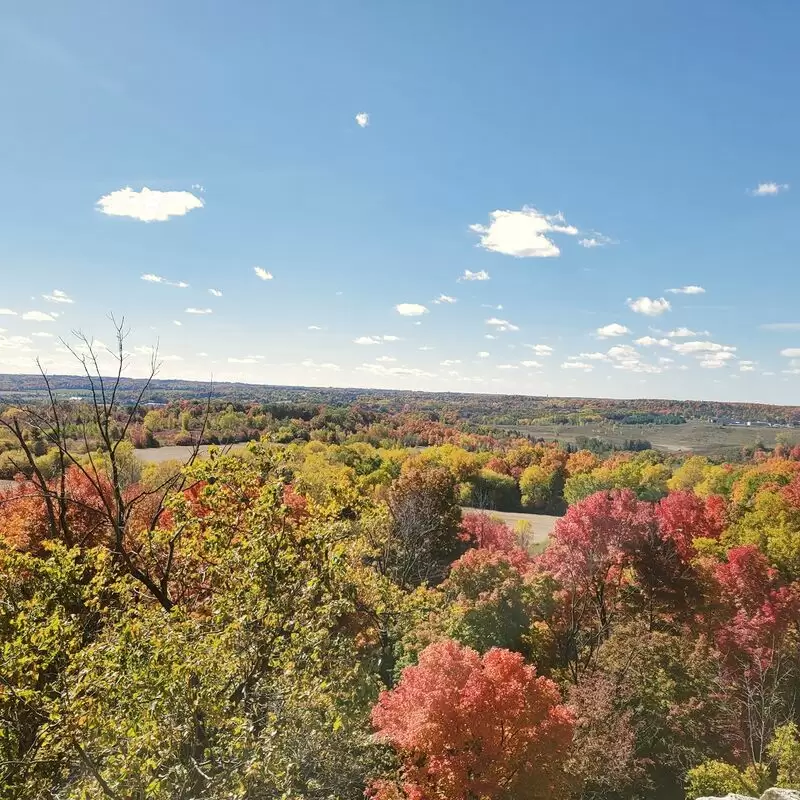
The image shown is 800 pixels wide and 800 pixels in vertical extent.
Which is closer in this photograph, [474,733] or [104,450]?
[104,450]

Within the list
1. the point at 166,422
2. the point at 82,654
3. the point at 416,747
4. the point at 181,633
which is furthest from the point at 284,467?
the point at 166,422

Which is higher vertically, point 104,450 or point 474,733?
point 104,450

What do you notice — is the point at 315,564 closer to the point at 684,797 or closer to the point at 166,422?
the point at 684,797

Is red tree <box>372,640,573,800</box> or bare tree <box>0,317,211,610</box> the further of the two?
red tree <box>372,640,573,800</box>

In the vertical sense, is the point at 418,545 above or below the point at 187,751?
below

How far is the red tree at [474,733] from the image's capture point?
1426 cm

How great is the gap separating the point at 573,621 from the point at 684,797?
26.0ft

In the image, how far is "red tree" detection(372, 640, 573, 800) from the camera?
14.3 metres

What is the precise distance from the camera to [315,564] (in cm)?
975

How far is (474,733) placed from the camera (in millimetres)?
14555

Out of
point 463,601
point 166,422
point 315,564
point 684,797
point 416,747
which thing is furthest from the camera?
point 166,422

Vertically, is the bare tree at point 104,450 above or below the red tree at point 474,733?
above

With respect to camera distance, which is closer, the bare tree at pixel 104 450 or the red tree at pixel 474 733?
the bare tree at pixel 104 450

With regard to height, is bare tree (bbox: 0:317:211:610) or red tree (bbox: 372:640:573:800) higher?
bare tree (bbox: 0:317:211:610)
